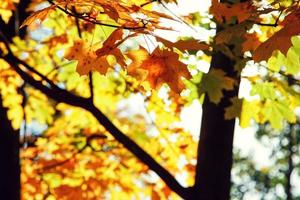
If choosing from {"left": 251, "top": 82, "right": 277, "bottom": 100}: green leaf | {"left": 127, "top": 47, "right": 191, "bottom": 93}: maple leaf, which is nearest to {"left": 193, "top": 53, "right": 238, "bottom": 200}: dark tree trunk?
{"left": 251, "top": 82, "right": 277, "bottom": 100}: green leaf

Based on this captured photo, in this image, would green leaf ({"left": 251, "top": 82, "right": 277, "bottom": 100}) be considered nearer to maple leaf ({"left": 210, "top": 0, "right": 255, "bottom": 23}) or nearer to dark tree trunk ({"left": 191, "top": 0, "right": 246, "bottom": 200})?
dark tree trunk ({"left": 191, "top": 0, "right": 246, "bottom": 200})

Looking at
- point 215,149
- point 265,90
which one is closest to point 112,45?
point 215,149

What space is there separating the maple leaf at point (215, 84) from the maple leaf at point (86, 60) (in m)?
1.10

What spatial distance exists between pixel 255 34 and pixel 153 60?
1.25 meters

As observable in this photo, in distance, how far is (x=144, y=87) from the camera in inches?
76.4

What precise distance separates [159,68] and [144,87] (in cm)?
13

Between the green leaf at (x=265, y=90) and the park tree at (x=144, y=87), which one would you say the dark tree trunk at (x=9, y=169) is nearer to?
the park tree at (x=144, y=87)

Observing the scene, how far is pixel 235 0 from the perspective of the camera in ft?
8.59

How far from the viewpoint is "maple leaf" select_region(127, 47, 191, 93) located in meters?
1.82

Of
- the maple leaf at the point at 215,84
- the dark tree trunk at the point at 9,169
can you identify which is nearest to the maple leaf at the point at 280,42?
the maple leaf at the point at 215,84

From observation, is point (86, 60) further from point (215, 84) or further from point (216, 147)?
point (216, 147)

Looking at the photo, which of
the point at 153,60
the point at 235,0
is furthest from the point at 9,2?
the point at 153,60

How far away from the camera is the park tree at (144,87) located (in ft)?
5.95

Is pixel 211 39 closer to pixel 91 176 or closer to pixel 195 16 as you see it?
pixel 195 16
